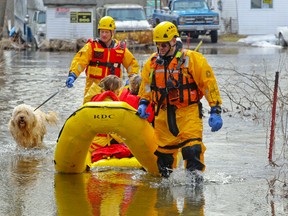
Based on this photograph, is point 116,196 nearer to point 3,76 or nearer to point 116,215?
point 116,215

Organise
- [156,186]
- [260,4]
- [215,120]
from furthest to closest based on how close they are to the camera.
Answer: [260,4] → [156,186] → [215,120]

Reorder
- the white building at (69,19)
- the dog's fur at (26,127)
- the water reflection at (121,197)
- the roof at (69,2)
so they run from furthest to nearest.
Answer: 1. the white building at (69,19)
2. the roof at (69,2)
3. the dog's fur at (26,127)
4. the water reflection at (121,197)

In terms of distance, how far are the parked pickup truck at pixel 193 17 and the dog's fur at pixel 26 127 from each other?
25.7 metres

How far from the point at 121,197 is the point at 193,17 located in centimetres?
2973

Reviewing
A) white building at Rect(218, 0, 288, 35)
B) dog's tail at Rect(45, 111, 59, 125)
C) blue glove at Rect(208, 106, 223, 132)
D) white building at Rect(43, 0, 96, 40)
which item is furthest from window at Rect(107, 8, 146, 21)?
blue glove at Rect(208, 106, 223, 132)

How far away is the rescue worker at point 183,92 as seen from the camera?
8.14 meters

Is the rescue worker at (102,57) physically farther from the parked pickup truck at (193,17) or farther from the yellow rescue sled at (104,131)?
the parked pickup truck at (193,17)

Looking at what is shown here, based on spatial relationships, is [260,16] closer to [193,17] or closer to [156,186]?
[193,17]

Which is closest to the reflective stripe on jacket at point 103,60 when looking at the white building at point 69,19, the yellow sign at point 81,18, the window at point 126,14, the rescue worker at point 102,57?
the rescue worker at point 102,57

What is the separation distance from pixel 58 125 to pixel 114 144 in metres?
2.68

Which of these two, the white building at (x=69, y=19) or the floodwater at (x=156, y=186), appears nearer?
the floodwater at (x=156, y=186)

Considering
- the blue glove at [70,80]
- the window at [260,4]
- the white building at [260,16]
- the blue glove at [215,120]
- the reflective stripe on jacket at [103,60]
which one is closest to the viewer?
the blue glove at [215,120]

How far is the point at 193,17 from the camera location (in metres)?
37.0

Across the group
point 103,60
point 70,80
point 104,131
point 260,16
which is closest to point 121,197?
point 104,131
